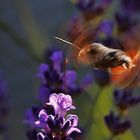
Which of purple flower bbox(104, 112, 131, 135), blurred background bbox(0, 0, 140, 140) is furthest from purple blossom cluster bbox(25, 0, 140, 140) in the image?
blurred background bbox(0, 0, 140, 140)

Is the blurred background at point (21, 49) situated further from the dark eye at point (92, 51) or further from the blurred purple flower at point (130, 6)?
the dark eye at point (92, 51)

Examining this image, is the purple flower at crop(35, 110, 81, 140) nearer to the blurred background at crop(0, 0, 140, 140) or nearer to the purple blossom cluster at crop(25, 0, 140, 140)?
the purple blossom cluster at crop(25, 0, 140, 140)

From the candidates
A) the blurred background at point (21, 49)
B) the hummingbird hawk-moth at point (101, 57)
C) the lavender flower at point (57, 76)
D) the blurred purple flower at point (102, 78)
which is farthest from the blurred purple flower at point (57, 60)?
the blurred background at point (21, 49)

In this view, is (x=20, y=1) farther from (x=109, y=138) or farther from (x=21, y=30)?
(x=21, y=30)

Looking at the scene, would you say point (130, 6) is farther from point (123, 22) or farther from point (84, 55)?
A: point (84, 55)

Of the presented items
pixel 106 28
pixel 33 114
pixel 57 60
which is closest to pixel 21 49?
pixel 106 28

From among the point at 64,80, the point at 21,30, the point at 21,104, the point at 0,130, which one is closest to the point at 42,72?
the point at 64,80

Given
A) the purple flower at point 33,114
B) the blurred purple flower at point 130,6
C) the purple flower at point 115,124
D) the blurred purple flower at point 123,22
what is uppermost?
the blurred purple flower at point 130,6
